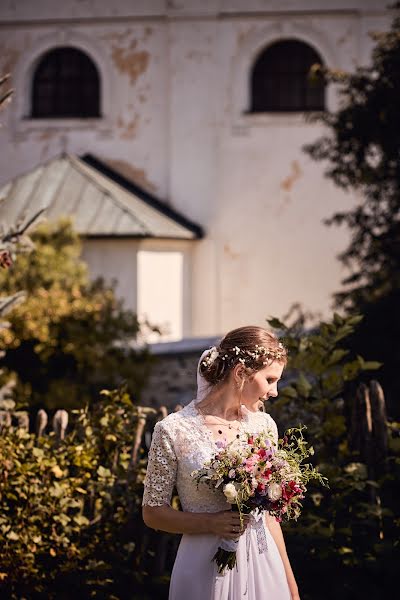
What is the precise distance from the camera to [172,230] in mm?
16750

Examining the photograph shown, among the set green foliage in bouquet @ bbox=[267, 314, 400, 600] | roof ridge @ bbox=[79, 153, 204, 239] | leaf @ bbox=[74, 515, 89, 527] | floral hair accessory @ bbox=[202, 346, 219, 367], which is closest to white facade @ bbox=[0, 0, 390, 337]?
roof ridge @ bbox=[79, 153, 204, 239]

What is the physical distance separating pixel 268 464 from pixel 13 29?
16134 mm

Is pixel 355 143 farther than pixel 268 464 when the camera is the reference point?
Yes

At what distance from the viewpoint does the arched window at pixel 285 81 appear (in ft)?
57.6

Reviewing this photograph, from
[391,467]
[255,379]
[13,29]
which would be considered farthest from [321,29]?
[255,379]

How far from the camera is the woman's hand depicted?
11.3 ft

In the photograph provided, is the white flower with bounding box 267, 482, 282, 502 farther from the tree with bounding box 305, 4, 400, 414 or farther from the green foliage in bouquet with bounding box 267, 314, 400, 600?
the tree with bounding box 305, 4, 400, 414

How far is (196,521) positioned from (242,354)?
58 centimetres

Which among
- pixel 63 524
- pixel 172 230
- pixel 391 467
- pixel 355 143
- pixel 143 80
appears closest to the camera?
pixel 63 524

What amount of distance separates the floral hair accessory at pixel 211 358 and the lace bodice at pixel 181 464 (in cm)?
21

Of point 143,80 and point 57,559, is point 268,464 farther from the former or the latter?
point 143,80

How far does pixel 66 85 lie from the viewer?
18.3 m

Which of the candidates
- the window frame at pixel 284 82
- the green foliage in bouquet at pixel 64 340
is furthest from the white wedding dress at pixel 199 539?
the window frame at pixel 284 82

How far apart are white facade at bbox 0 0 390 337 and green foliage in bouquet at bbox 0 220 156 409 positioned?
474 cm
